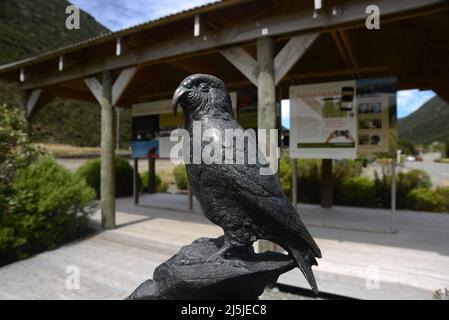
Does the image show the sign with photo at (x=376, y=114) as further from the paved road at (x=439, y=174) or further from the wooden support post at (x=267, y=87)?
the paved road at (x=439, y=174)

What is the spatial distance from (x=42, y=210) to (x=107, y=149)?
4.84 ft

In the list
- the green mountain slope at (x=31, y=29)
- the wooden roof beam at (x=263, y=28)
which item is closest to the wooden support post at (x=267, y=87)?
the wooden roof beam at (x=263, y=28)

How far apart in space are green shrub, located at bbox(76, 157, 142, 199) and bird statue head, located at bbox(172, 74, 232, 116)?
8.11 metres

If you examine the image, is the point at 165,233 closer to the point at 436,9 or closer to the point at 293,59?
the point at 293,59

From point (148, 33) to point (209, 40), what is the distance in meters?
1.14

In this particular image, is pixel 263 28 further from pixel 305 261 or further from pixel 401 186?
pixel 401 186

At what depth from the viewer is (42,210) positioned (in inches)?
169

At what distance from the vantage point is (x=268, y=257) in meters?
1.81

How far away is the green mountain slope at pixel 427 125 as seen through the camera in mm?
95562

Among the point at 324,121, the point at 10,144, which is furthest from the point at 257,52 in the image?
the point at 10,144

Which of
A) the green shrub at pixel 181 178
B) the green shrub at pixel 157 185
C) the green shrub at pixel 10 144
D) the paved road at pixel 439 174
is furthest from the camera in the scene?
the green shrub at pixel 181 178

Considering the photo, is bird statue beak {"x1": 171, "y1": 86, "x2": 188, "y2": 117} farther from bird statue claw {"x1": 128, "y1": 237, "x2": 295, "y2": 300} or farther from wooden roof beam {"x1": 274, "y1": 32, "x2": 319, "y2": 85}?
wooden roof beam {"x1": 274, "y1": 32, "x2": 319, "y2": 85}

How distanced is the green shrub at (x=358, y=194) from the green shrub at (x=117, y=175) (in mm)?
6046
